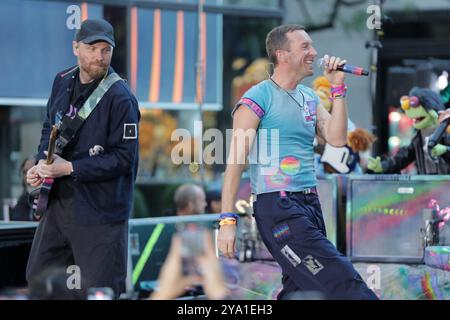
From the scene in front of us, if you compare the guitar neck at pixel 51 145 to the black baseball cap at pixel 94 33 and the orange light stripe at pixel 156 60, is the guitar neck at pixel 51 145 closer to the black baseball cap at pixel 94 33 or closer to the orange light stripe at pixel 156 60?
the black baseball cap at pixel 94 33

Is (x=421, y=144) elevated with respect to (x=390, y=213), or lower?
elevated

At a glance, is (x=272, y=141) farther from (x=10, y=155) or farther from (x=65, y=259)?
(x=10, y=155)

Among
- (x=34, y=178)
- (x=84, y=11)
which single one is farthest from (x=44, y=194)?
(x=84, y=11)

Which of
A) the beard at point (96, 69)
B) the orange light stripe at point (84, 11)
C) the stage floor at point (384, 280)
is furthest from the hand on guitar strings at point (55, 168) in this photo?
the orange light stripe at point (84, 11)

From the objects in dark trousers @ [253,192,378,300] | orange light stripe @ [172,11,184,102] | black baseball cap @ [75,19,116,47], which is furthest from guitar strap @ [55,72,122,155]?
orange light stripe @ [172,11,184,102]

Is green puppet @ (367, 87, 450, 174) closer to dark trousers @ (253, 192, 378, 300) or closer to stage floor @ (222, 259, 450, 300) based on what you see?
stage floor @ (222, 259, 450, 300)

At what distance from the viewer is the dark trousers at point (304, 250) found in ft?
13.7

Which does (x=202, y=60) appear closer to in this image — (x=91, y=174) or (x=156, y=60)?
(x=156, y=60)

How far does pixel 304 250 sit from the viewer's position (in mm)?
4273

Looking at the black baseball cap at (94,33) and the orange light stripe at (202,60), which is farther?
the orange light stripe at (202,60)

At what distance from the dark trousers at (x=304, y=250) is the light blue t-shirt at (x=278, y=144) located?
2.4 inches

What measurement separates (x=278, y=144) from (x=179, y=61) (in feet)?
19.0
